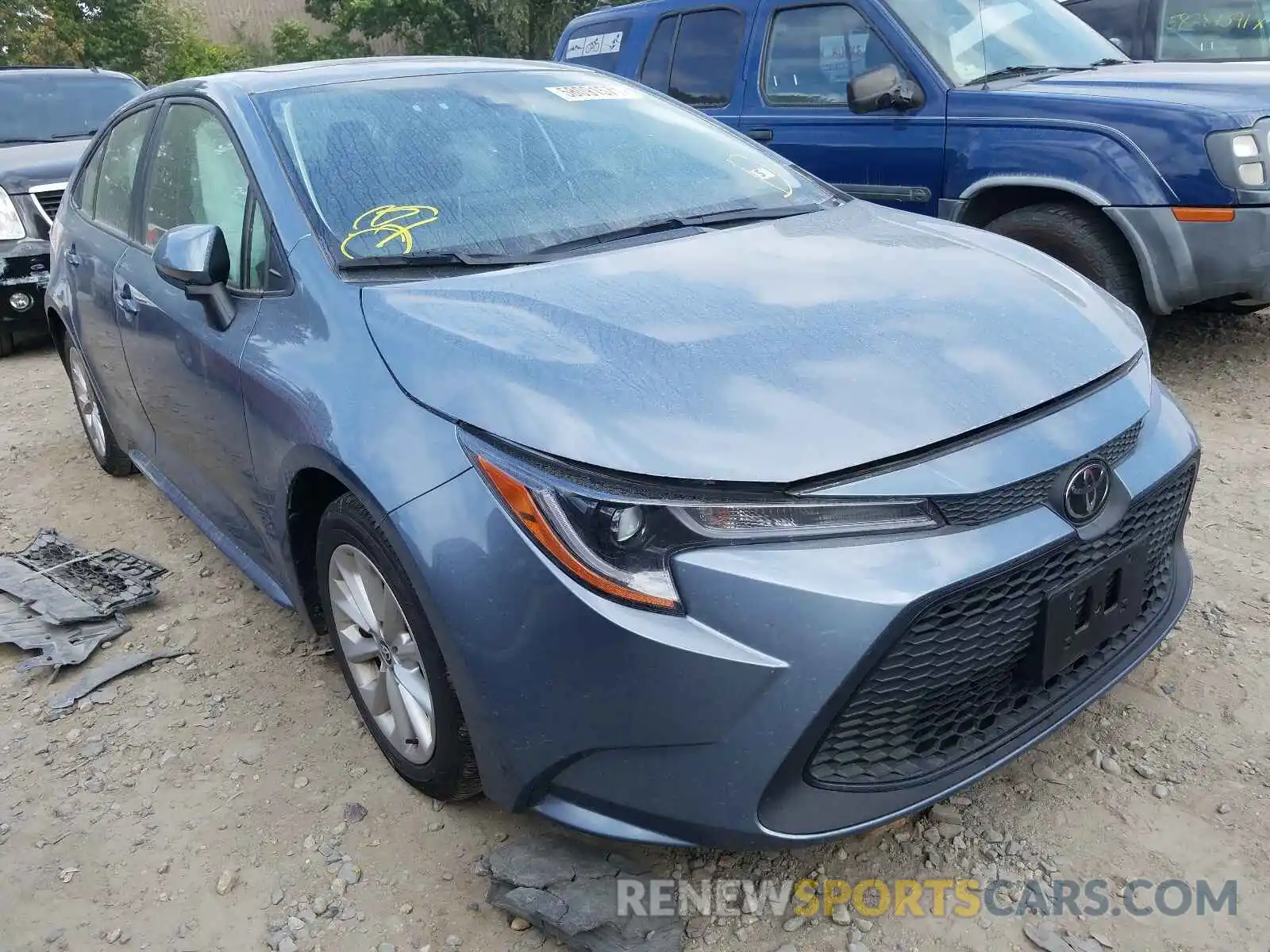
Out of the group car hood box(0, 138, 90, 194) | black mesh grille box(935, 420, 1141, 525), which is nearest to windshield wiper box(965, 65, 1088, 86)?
black mesh grille box(935, 420, 1141, 525)

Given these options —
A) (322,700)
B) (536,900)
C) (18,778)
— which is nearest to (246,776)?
(322,700)

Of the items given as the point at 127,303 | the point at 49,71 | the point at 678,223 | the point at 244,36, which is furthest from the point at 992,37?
the point at 244,36

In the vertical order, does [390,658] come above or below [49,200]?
below

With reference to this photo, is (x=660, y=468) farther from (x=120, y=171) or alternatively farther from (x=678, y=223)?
(x=120, y=171)

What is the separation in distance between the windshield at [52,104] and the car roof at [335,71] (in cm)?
518

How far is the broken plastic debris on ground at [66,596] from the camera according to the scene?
10.1 ft

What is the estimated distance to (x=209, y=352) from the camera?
8.55 ft

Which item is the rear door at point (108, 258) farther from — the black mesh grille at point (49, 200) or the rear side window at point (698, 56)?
the rear side window at point (698, 56)

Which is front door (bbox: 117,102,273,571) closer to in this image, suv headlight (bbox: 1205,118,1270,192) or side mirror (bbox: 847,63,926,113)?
side mirror (bbox: 847,63,926,113)

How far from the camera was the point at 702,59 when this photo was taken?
18.5 feet

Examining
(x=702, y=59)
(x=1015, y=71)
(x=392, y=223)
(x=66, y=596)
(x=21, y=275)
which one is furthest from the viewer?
(x=21, y=275)

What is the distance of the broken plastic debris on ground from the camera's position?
3084mm

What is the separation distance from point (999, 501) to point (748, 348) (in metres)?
0.52

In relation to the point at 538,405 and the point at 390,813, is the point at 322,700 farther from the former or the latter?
the point at 538,405
